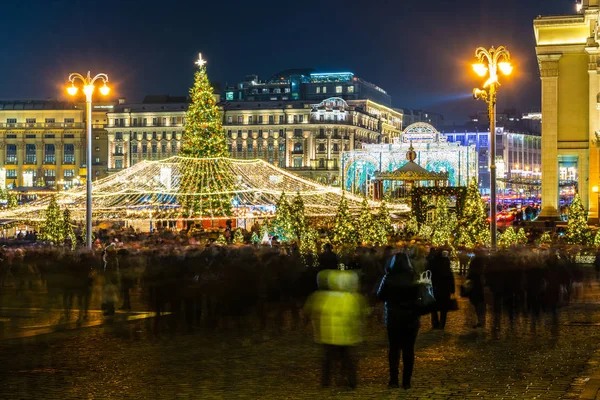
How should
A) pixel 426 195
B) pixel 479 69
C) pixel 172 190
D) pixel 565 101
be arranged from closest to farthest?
pixel 479 69
pixel 426 195
pixel 172 190
pixel 565 101

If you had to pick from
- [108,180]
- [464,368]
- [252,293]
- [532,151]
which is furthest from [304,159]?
[464,368]

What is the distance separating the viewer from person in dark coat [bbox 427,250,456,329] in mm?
14719

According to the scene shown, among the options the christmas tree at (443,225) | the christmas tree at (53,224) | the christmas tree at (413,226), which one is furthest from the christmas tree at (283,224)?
the christmas tree at (53,224)

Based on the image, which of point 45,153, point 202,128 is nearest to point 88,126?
point 202,128

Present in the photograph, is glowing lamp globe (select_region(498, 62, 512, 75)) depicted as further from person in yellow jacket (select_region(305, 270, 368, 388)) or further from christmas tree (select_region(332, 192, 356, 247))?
person in yellow jacket (select_region(305, 270, 368, 388))

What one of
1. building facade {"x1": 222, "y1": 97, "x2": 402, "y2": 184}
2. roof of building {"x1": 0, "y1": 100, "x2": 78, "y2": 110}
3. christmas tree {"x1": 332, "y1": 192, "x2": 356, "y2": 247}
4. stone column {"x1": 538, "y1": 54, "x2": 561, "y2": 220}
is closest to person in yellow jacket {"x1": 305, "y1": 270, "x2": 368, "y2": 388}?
christmas tree {"x1": 332, "y1": 192, "x2": 356, "y2": 247}

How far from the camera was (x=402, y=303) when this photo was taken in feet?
30.3

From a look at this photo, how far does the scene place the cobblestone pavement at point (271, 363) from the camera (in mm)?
9508

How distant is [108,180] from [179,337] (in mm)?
25289

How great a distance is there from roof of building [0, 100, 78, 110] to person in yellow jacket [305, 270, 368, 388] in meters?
138

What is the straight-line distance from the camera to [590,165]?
4688 cm

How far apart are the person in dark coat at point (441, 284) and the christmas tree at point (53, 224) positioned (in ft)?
72.5

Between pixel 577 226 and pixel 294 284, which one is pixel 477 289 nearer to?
pixel 294 284

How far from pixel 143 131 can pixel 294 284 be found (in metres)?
114
